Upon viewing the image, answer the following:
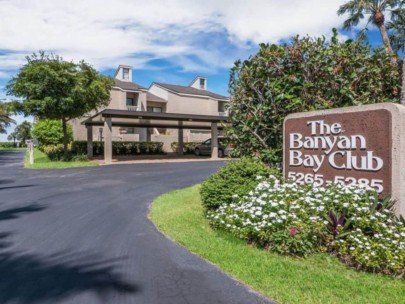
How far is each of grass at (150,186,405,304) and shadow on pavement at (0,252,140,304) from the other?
1.35m

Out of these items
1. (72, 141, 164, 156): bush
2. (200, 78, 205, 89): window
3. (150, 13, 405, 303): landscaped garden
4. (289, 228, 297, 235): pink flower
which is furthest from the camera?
(200, 78, 205, 89): window

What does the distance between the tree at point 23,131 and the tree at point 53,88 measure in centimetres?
6644

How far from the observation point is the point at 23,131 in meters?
82.3

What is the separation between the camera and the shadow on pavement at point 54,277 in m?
3.73

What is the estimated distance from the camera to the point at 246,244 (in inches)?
209

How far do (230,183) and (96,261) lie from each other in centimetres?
330

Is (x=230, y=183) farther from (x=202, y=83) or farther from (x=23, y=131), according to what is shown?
(x=23, y=131)

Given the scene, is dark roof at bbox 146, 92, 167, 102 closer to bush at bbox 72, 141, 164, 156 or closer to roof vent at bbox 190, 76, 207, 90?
roof vent at bbox 190, 76, 207, 90

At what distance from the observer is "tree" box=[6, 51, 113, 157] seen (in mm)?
20261

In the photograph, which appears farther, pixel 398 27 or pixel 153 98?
pixel 153 98

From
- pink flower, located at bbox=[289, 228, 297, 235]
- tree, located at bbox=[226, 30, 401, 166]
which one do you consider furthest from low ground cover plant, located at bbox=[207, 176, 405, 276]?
tree, located at bbox=[226, 30, 401, 166]

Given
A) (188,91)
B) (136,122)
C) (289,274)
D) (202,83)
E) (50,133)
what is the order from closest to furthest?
1. (289,274)
2. (136,122)
3. (50,133)
4. (188,91)
5. (202,83)

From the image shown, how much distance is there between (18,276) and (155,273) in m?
1.71

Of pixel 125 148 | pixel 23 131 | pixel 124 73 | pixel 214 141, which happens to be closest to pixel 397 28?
pixel 214 141
